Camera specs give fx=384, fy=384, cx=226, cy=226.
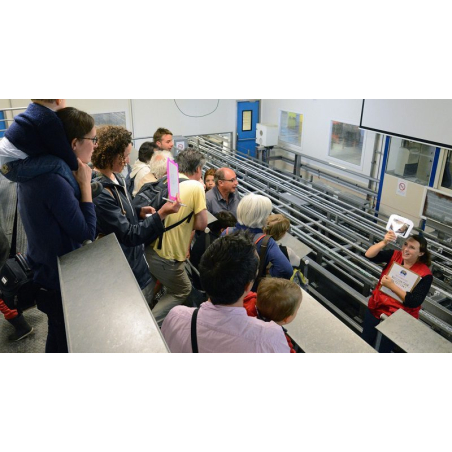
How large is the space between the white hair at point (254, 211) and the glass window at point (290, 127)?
6.86m

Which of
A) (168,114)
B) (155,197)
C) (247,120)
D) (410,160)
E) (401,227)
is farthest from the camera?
(247,120)

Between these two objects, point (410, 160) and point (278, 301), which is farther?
point (410, 160)

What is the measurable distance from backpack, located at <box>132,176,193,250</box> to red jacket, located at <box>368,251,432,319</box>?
5.33 feet

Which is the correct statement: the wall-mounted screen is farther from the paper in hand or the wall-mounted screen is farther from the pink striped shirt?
the pink striped shirt

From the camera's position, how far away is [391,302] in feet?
9.67

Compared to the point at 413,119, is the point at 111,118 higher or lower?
lower

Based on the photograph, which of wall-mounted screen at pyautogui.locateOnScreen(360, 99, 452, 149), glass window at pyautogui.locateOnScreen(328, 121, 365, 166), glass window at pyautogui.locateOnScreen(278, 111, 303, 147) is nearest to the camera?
wall-mounted screen at pyautogui.locateOnScreen(360, 99, 452, 149)

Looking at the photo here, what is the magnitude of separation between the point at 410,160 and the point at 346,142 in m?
2.33

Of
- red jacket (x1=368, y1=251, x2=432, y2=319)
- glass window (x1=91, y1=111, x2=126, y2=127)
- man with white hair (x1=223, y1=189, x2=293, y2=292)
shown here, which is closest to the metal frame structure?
red jacket (x1=368, y1=251, x2=432, y2=319)

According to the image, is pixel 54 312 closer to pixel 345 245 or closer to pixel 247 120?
pixel 345 245

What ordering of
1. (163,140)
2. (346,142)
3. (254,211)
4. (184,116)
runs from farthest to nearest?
(184,116), (346,142), (163,140), (254,211)

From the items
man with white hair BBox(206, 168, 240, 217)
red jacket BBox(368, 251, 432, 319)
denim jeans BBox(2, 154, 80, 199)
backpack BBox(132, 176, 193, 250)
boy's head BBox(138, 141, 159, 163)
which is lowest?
red jacket BBox(368, 251, 432, 319)

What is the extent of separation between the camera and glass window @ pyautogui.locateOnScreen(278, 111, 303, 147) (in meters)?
9.10

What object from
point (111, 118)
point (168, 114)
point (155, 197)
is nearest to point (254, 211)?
point (155, 197)
